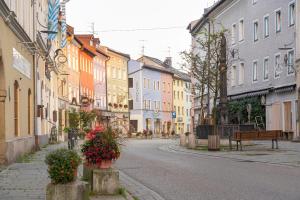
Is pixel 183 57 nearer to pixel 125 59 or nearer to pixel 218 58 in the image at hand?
pixel 218 58

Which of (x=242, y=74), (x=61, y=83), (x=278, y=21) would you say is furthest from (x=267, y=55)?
(x=61, y=83)

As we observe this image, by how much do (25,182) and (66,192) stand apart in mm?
5431

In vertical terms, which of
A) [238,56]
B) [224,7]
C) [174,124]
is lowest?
[174,124]

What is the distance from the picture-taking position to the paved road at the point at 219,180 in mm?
12266

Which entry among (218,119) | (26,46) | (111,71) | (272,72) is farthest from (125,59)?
(26,46)

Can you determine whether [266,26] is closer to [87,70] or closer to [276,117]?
[276,117]

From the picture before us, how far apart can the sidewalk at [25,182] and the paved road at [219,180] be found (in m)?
1.68

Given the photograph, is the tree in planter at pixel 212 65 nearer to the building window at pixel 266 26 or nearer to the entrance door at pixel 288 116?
the entrance door at pixel 288 116

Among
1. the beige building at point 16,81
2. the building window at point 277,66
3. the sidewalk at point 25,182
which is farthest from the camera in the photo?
the building window at point 277,66

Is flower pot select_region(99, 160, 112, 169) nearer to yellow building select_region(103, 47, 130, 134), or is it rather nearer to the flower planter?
the flower planter

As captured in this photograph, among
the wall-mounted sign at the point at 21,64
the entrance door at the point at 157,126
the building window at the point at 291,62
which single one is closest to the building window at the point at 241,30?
the building window at the point at 291,62

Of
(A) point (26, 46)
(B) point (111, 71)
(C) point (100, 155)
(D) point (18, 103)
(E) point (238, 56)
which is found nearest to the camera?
(C) point (100, 155)

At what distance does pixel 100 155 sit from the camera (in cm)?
1213

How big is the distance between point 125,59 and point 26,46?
6887 centimetres
